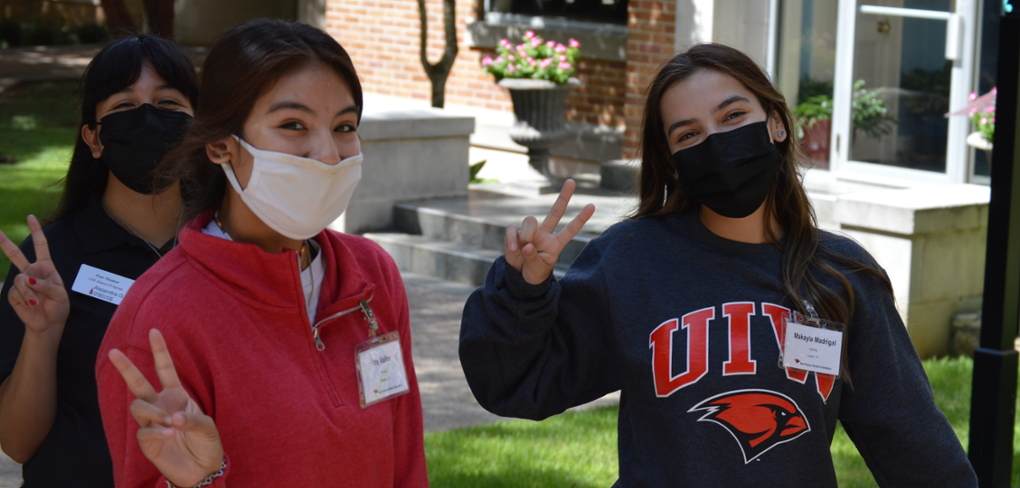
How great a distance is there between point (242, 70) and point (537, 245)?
2.25 ft

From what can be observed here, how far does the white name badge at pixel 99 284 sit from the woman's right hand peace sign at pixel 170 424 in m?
0.81

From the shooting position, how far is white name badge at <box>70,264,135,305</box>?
250 cm

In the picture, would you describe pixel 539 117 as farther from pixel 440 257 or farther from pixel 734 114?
pixel 734 114

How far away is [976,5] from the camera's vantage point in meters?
9.13

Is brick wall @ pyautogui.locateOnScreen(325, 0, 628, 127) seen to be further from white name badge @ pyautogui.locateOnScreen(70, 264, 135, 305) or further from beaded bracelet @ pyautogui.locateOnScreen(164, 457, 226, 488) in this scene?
beaded bracelet @ pyautogui.locateOnScreen(164, 457, 226, 488)

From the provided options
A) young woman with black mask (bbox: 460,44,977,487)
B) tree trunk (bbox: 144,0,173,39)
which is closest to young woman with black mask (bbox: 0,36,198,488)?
young woman with black mask (bbox: 460,44,977,487)

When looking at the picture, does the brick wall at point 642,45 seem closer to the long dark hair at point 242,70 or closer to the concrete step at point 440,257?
the concrete step at point 440,257

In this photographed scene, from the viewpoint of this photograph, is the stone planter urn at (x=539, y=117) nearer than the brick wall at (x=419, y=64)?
Yes

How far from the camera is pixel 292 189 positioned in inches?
78.0

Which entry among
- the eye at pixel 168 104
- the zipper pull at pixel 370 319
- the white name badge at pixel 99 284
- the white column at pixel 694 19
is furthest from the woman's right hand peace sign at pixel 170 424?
the white column at pixel 694 19

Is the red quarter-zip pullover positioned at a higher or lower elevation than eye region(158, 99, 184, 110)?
lower

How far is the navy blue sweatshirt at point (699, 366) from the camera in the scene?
7.43ft

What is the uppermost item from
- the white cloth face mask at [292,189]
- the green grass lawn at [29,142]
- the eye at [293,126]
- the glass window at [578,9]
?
the glass window at [578,9]

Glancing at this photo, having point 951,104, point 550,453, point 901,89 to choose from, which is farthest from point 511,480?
point 901,89
